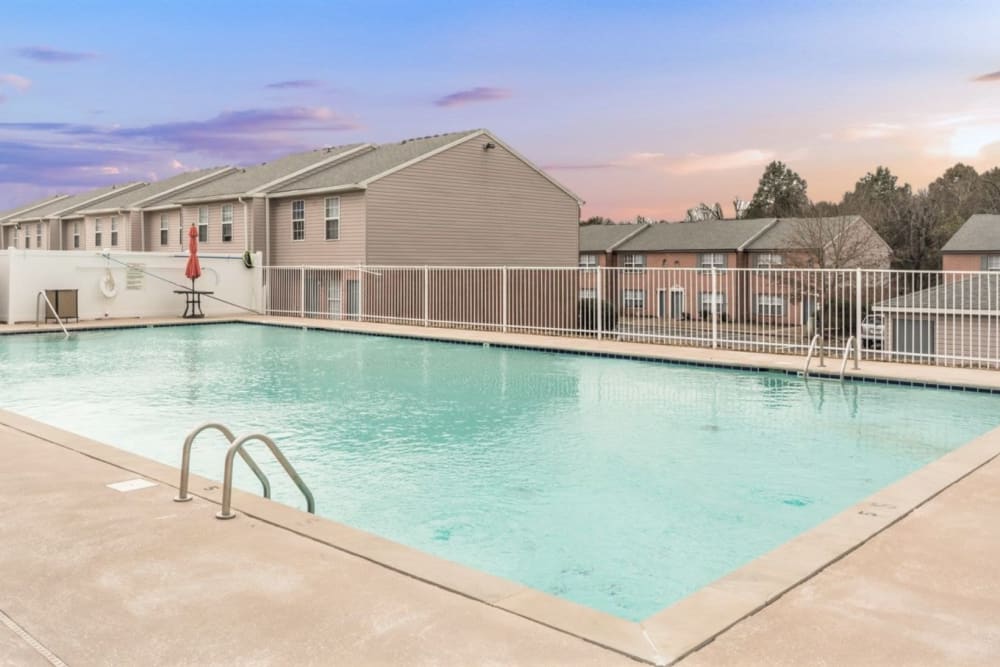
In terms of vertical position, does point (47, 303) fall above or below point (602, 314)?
above

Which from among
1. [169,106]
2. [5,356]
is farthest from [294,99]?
[5,356]

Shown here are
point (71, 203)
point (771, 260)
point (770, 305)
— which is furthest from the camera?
point (771, 260)

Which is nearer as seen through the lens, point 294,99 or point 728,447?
point 728,447

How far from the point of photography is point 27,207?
163 ft

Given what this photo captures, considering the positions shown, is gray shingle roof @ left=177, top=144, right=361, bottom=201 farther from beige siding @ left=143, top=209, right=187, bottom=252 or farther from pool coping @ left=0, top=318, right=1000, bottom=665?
pool coping @ left=0, top=318, right=1000, bottom=665

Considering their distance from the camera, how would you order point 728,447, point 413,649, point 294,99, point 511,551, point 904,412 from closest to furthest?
1. point 413,649
2. point 511,551
3. point 728,447
4. point 904,412
5. point 294,99

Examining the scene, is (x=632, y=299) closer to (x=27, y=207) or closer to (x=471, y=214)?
(x=471, y=214)

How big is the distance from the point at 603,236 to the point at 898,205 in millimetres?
19315

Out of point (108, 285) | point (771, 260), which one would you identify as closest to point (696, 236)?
point (771, 260)

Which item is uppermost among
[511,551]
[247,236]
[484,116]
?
[484,116]

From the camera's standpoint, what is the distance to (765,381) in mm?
10992

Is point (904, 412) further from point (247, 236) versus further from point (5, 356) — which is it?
point (247, 236)

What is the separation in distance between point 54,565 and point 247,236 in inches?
927

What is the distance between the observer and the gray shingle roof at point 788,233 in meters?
44.4
